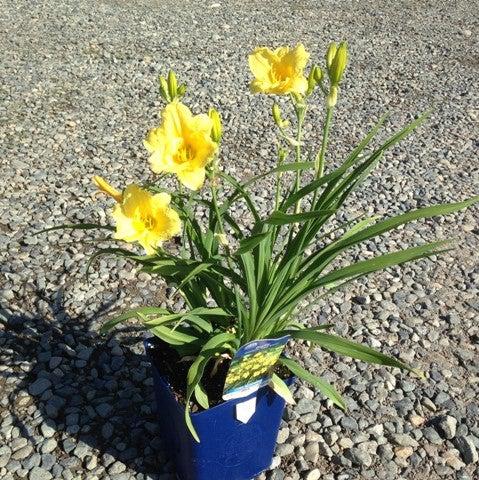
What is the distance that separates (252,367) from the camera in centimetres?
169

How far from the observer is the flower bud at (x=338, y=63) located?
1485mm

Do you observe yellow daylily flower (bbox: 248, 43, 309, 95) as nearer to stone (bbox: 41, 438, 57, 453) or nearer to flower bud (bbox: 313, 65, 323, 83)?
flower bud (bbox: 313, 65, 323, 83)

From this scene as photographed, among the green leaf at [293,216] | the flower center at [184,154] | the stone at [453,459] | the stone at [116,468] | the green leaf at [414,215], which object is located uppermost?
the flower center at [184,154]

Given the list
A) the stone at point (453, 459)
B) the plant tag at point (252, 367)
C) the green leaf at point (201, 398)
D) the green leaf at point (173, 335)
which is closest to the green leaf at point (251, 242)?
the plant tag at point (252, 367)

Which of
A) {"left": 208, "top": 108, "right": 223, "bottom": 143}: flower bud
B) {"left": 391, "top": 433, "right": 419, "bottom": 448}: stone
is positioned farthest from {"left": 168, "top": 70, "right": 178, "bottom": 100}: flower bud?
{"left": 391, "top": 433, "right": 419, "bottom": 448}: stone

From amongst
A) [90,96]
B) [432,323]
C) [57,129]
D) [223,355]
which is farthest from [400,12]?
[223,355]

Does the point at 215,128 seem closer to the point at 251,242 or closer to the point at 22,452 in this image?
the point at 251,242

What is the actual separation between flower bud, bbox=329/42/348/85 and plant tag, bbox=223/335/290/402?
0.67 m

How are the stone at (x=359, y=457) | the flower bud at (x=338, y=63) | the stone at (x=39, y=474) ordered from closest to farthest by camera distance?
the flower bud at (x=338, y=63) < the stone at (x=39, y=474) < the stone at (x=359, y=457)

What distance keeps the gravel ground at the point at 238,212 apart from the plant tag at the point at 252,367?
1.69 ft

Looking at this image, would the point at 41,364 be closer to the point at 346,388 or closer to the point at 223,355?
the point at 223,355

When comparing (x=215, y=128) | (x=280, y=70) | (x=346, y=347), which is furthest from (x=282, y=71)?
(x=346, y=347)

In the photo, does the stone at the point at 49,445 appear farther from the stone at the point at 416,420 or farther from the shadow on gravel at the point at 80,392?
the stone at the point at 416,420

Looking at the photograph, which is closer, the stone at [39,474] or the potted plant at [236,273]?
the potted plant at [236,273]
